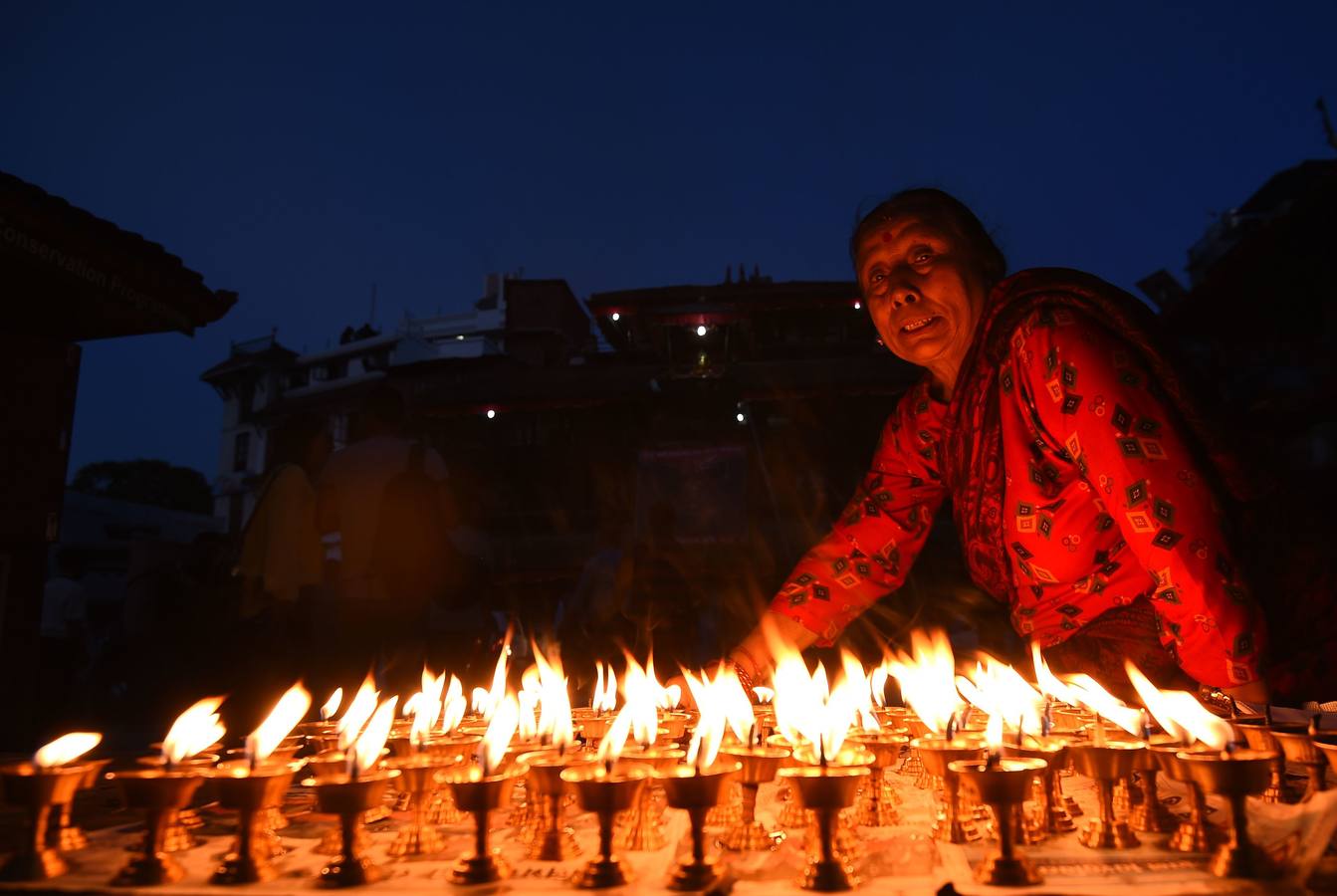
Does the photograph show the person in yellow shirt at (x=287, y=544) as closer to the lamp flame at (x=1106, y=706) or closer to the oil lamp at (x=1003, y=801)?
the lamp flame at (x=1106, y=706)

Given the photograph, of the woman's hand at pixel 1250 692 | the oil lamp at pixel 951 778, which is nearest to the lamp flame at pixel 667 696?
the oil lamp at pixel 951 778

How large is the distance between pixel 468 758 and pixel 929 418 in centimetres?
249

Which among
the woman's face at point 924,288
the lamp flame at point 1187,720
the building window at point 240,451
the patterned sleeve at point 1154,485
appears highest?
the building window at point 240,451

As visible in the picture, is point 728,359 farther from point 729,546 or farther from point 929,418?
point 929,418

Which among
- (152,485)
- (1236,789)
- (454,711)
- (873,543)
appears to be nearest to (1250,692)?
(1236,789)

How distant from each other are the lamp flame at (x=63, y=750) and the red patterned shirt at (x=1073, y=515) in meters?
2.64

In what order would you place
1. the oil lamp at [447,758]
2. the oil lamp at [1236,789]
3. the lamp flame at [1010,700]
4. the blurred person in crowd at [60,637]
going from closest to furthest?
the oil lamp at [1236,789] → the lamp flame at [1010,700] → the oil lamp at [447,758] → the blurred person in crowd at [60,637]

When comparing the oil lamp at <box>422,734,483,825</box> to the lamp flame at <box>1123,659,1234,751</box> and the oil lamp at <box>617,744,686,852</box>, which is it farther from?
the lamp flame at <box>1123,659,1234,751</box>

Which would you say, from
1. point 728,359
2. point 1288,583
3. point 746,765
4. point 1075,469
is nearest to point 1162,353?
point 1075,469

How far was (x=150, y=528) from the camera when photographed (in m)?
22.6

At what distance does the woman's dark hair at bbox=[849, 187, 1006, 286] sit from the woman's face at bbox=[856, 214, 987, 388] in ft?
0.11

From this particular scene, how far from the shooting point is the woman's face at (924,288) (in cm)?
328

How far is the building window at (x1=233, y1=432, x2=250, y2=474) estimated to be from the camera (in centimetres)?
4969

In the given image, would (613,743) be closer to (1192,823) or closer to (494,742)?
(494,742)
